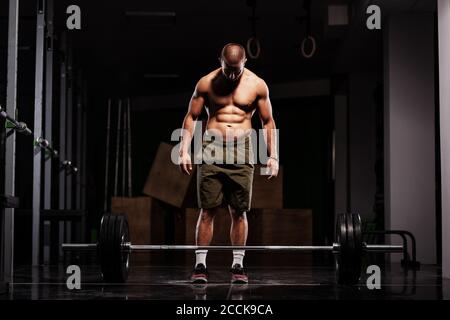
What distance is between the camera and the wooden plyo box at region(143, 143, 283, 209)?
773 centimetres

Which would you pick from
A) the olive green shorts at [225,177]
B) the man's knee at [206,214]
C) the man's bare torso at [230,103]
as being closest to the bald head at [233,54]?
the man's bare torso at [230,103]

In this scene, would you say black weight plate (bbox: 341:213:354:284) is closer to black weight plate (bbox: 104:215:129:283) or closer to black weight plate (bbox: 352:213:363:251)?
black weight plate (bbox: 352:213:363:251)

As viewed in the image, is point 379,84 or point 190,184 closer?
point 190,184

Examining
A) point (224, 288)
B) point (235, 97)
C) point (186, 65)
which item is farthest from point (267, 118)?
point (186, 65)

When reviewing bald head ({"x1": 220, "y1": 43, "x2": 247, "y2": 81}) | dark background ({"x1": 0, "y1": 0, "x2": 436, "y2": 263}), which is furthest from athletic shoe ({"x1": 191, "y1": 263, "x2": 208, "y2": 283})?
dark background ({"x1": 0, "y1": 0, "x2": 436, "y2": 263})

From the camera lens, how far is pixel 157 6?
8.02 m

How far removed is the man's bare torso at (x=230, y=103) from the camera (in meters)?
4.05

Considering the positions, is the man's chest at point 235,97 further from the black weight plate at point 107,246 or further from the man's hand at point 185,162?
the black weight plate at point 107,246

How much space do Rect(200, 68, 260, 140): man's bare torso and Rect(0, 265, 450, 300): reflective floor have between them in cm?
86

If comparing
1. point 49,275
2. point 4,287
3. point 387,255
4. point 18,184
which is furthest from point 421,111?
point 18,184

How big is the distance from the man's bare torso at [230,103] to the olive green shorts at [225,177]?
0.09 meters

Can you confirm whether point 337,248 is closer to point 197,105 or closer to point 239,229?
point 239,229
